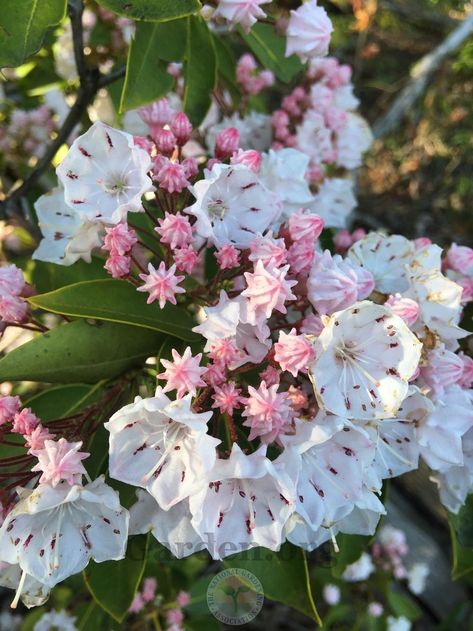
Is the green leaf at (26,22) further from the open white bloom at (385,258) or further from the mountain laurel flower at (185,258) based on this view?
the open white bloom at (385,258)

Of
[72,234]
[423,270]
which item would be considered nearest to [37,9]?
[72,234]

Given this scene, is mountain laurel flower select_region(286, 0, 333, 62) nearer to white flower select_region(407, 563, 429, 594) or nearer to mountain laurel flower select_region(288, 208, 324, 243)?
mountain laurel flower select_region(288, 208, 324, 243)

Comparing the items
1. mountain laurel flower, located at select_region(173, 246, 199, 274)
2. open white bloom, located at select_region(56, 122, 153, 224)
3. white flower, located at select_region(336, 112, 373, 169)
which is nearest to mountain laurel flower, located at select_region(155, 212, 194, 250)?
mountain laurel flower, located at select_region(173, 246, 199, 274)

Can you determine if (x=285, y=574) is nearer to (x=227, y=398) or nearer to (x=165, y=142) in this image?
(x=227, y=398)

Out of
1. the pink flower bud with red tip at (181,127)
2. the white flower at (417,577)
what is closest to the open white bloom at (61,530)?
the pink flower bud with red tip at (181,127)

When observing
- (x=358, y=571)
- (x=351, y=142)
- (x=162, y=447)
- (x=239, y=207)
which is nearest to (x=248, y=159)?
(x=239, y=207)
